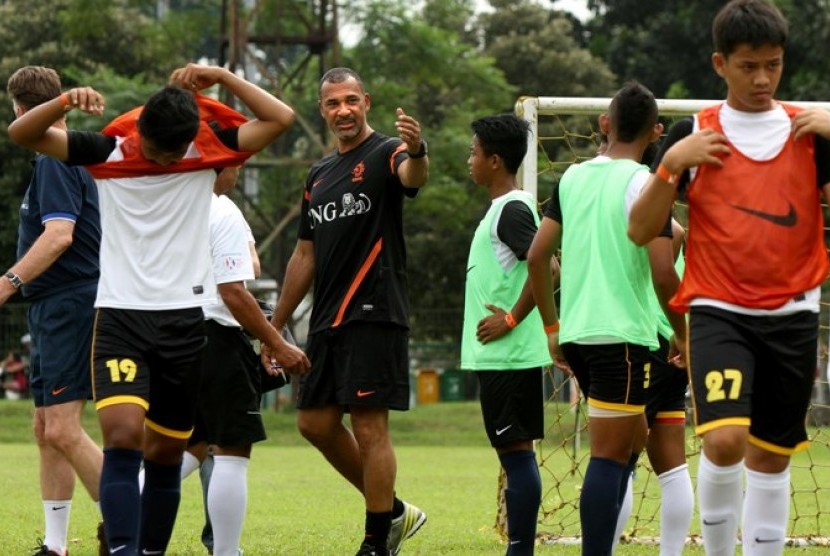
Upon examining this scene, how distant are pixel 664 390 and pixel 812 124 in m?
2.03

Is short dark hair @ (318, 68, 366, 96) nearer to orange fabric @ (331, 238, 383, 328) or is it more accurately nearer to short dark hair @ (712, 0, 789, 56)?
orange fabric @ (331, 238, 383, 328)

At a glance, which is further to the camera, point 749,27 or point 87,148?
point 87,148

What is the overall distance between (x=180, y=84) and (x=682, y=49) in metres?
38.9

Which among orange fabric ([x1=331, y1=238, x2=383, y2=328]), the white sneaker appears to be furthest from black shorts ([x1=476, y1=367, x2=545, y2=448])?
the white sneaker

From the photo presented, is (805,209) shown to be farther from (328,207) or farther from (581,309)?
(328,207)

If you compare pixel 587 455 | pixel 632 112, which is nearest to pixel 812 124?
pixel 632 112

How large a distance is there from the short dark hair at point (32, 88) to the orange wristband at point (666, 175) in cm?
322

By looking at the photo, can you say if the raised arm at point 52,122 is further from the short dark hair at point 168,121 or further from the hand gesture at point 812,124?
the hand gesture at point 812,124

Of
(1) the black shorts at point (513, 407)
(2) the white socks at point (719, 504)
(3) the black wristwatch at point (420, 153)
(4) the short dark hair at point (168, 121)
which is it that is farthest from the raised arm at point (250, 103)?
(2) the white socks at point (719, 504)

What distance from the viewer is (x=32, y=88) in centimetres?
752

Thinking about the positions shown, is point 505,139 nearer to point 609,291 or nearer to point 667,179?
point 609,291

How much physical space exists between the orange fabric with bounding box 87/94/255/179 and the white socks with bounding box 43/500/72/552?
2231 millimetres

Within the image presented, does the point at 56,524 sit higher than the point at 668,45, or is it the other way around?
the point at 668,45

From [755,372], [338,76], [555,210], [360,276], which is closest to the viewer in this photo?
[755,372]
